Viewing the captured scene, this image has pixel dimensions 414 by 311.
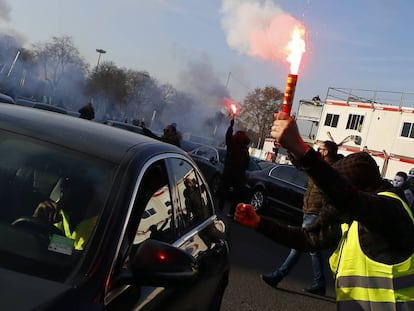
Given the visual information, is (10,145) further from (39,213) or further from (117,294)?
(117,294)

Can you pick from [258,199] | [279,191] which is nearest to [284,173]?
[279,191]

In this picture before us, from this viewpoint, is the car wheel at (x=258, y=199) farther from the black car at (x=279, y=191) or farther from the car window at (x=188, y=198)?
the car window at (x=188, y=198)

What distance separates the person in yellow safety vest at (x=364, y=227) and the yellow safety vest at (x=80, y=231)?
89 cm

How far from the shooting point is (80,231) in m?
2.34

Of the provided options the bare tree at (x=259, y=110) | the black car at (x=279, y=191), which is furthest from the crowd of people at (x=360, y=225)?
the bare tree at (x=259, y=110)

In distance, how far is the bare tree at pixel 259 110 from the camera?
6512cm

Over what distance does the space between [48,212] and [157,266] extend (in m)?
0.62

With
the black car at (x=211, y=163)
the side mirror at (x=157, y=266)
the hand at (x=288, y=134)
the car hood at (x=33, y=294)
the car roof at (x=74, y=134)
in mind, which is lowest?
the black car at (x=211, y=163)

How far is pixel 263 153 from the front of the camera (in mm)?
58969

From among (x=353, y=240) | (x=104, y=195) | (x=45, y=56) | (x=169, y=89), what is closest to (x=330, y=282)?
(x=353, y=240)

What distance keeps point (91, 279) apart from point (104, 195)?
0.47 m

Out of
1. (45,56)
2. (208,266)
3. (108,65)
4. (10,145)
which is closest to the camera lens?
(10,145)

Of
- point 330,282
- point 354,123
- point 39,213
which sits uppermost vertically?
point 354,123

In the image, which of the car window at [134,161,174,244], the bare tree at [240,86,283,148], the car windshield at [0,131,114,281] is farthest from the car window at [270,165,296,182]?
the bare tree at [240,86,283,148]
